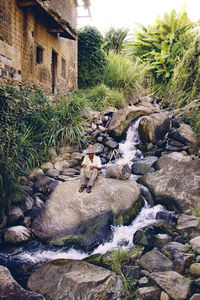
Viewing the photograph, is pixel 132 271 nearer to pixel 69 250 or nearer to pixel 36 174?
pixel 69 250

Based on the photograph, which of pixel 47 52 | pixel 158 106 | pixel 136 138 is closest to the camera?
pixel 136 138

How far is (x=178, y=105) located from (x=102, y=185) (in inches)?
209

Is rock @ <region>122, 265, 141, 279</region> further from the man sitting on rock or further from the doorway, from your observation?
the doorway

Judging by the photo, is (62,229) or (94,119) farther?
(94,119)

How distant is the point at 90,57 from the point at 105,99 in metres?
A: 4.22

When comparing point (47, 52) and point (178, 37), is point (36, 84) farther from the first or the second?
point (178, 37)

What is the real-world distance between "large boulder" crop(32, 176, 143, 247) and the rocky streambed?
0.02m

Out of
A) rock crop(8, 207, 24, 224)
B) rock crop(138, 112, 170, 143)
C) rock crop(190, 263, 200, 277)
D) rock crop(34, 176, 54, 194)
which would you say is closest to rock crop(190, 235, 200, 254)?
rock crop(190, 263, 200, 277)

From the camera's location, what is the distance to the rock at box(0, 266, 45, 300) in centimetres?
296

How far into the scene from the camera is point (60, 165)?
6.34 metres

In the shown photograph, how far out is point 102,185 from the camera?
189 inches

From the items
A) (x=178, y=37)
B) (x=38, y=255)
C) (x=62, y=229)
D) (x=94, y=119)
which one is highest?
(x=178, y=37)

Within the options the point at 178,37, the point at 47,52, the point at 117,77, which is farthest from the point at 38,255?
the point at 178,37

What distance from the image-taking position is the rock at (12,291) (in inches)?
117
